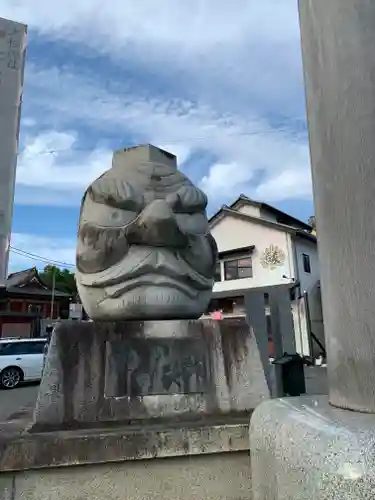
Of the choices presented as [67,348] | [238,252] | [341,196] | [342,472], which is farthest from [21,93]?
[238,252]

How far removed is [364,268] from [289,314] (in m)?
7.63

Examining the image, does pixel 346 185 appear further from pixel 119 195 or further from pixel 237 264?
pixel 237 264

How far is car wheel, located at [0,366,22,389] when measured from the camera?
42.5 ft

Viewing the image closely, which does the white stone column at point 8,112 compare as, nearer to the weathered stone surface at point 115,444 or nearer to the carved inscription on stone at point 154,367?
the carved inscription on stone at point 154,367

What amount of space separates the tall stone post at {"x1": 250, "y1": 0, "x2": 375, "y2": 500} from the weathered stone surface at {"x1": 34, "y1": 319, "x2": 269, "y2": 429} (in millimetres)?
1180

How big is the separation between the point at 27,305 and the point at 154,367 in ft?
78.4

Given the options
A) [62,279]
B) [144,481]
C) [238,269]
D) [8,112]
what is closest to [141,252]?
[144,481]

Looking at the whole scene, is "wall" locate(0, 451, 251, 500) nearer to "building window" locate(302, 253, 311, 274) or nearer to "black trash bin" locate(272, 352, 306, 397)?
"black trash bin" locate(272, 352, 306, 397)

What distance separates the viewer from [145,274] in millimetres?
3078

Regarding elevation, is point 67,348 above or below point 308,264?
below

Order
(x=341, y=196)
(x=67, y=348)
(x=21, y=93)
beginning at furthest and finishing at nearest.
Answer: (x=21, y=93), (x=67, y=348), (x=341, y=196)

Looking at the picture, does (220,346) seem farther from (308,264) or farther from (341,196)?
(308,264)

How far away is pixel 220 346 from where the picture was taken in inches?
116

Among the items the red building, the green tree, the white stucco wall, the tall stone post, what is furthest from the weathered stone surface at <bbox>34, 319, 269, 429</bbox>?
the green tree
